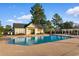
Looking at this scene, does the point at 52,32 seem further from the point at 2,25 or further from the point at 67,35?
the point at 2,25

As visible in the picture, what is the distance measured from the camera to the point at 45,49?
5645mm

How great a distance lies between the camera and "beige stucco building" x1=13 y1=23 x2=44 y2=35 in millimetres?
5852

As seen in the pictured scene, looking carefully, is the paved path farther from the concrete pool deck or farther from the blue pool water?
the blue pool water

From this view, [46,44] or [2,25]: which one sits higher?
[2,25]

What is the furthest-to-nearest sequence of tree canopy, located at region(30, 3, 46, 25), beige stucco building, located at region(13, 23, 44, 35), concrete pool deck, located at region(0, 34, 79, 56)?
beige stucco building, located at region(13, 23, 44, 35) → tree canopy, located at region(30, 3, 46, 25) → concrete pool deck, located at region(0, 34, 79, 56)

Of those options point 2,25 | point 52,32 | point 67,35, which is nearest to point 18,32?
point 2,25

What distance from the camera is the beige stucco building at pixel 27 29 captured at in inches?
230

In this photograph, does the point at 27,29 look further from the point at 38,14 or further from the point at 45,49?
the point at 45,49

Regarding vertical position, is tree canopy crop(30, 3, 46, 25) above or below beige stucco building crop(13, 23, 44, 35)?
above

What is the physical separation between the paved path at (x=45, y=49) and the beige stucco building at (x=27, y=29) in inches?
14.9

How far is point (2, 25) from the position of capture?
5.73 metres

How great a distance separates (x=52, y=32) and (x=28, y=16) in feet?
2.43

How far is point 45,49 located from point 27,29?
0.70 metres

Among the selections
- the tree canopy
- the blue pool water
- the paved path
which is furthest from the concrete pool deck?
the tree canopy
